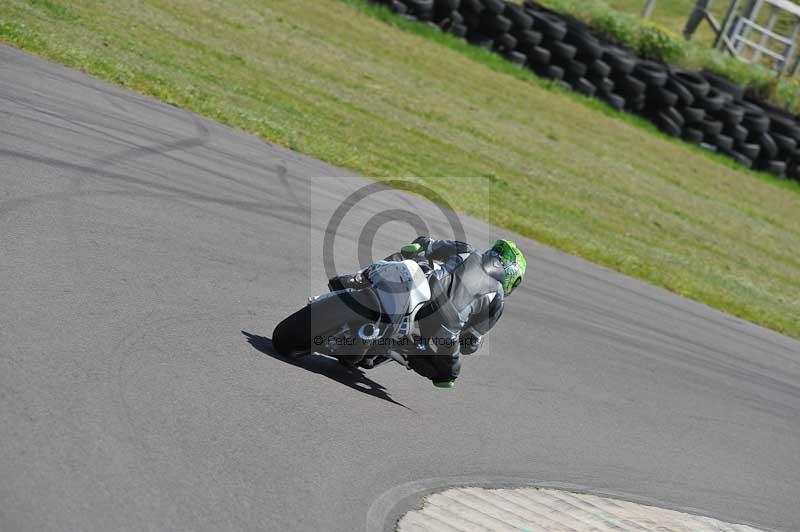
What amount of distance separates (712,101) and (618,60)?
7.87 feet

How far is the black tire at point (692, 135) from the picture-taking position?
22.9 m

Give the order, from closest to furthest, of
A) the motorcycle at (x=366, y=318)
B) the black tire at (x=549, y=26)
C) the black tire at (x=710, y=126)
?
the motorcycle at (x=366, y=318) → the black tire at (x=549, y=26) → the black tire at (x=710, y=126)

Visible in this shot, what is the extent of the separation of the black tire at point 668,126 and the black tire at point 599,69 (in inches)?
67.3

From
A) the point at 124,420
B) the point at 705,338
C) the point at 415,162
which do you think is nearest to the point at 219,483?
the point at 124,420

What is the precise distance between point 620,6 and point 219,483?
2636 cm

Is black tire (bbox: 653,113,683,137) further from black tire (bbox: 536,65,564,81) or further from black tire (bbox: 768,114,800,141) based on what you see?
black tire (bbox: 536,65,564,81)

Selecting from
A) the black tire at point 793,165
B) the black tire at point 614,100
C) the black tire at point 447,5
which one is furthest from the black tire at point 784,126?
the black tire at point 447,5

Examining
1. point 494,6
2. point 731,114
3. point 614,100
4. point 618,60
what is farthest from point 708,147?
point 494,6

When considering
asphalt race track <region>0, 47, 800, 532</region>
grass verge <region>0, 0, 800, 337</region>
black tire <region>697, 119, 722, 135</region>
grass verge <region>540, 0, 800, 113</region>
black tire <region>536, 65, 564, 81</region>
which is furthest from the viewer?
grass verge <region>540, 0, 800, 113</region>

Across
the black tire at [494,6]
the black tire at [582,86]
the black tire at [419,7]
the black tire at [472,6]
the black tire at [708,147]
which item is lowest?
the black tire at [708,147]

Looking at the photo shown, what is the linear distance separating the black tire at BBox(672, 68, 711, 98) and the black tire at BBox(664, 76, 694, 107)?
0.29 ft

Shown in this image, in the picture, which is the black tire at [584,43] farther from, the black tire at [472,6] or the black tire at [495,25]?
the black tire at [472,6]

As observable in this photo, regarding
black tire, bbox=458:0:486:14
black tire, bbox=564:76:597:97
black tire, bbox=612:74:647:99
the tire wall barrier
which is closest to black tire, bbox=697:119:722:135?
the tire wall barrier

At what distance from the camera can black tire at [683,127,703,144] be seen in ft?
75.0
